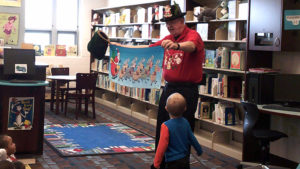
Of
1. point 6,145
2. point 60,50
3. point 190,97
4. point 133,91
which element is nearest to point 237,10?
point 190,97

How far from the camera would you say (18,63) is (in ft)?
17.2

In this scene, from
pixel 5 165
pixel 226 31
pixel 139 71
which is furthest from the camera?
pixel 226 31

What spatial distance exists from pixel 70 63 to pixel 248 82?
21.4 feet

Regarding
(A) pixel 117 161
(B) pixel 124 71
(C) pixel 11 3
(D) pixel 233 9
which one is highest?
(C) pixel 11 3

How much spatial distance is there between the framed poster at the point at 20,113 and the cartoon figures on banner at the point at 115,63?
103 cm

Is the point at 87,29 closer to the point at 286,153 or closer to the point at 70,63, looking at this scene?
the point at 70,63

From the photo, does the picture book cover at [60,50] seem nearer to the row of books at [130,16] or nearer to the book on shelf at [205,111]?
the row of books at [130,16]

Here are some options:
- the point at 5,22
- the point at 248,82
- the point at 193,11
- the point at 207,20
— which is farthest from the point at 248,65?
the point at 5,22

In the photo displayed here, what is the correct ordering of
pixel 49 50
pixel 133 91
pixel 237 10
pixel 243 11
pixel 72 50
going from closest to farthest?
1. pixel 243 11
2. pixel 237 10
3. pixel 133 91
4. pixel 49 50
5. pixel 72 50

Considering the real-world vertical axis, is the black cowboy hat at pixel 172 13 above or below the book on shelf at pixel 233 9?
below

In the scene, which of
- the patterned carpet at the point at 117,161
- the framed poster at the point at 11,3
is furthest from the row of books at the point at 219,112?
the framed poster at the point at 11,3

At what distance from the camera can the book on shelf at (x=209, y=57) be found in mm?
6520

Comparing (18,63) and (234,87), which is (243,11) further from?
(18,63)

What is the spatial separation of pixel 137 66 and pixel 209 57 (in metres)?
1.78
